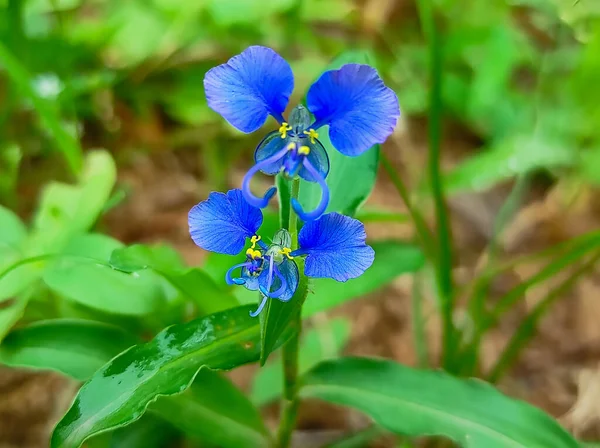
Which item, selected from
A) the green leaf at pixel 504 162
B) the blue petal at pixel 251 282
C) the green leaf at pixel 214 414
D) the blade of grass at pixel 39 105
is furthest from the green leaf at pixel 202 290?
the green leaf at pixel 504 162

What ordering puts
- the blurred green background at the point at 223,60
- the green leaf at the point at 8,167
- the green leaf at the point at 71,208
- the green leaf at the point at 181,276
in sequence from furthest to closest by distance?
the blurred green background at the point at 223,60 < the green leaf at the point at 8,167 < the green leaf at the point at 71,208 < the green leaf at the point at 181,276

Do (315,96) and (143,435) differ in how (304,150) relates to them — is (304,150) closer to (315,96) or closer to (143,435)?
(315,96)

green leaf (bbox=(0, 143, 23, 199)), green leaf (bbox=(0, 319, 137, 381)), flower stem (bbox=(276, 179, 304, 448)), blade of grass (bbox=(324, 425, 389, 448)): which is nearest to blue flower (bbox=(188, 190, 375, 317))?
flower stem (bbox=(276, 179, 304, 448))

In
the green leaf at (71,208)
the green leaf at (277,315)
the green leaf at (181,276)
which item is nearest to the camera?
the green leaf at (277,315)

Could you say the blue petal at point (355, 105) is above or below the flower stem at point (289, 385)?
above

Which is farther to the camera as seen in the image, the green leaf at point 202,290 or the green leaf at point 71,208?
the green leaf at point 71,208

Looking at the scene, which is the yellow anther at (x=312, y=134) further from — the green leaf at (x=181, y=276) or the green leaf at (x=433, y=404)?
the green leaf at (x=433, y=404)

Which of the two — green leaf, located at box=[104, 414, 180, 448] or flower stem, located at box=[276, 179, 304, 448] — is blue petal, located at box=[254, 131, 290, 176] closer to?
flower stem, located at box=[276, 179, 304, 448]
